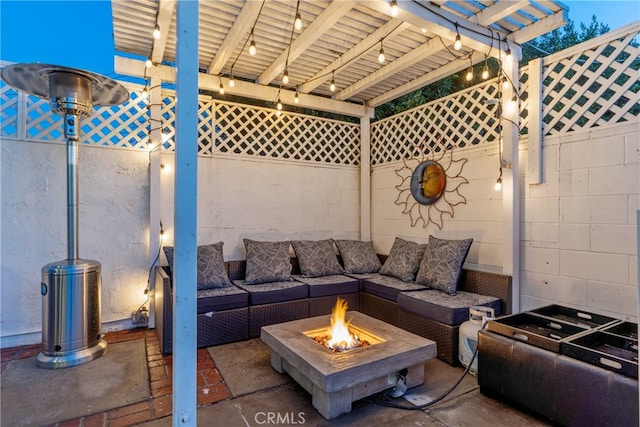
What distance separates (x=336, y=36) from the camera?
305cm

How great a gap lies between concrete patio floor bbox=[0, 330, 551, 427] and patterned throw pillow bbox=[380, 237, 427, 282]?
1.08 metres

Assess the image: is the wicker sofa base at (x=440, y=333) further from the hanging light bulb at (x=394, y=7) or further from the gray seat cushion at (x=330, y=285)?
the hanging light bulb at (x=394, y=7)

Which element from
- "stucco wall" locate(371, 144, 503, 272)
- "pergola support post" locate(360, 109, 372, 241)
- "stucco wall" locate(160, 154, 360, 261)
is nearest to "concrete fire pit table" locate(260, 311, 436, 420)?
"stucco wall" locate(371, 144, 503, 272)

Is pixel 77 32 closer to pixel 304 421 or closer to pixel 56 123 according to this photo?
pixel 56 123

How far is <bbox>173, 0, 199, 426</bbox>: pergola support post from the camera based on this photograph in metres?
1.18

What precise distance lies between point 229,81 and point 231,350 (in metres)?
2.74

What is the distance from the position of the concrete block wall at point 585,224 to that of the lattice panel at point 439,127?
0.58m

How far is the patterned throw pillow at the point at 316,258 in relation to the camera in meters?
3.86

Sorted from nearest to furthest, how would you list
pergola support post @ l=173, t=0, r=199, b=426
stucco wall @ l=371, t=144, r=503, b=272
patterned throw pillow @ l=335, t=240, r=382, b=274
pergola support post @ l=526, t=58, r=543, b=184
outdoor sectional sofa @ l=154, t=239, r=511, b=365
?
1. pergola support post @ l=173, t=0, r=199, b=426
2. outdoor sectional sofa @ l=154, t=239, r=511, b=365
3. pergola support post @ l=526, t=58, r=543, b=184
4. stucco wall @ l=371, t=144, r=503, b=272
5. patterned throw pillow @ l=335, t=240, r=382, b=274

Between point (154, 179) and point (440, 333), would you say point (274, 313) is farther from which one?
point (154, 179)

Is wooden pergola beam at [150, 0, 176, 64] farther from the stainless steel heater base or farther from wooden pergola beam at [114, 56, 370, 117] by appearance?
the stainless steel heater base

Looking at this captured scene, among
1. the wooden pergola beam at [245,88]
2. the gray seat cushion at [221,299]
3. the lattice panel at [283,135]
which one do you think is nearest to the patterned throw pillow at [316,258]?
the gray seat cushion at [221,299]

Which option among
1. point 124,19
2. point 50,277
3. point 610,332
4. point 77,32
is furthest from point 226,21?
point 77,32

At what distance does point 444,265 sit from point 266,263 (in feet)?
5.92
